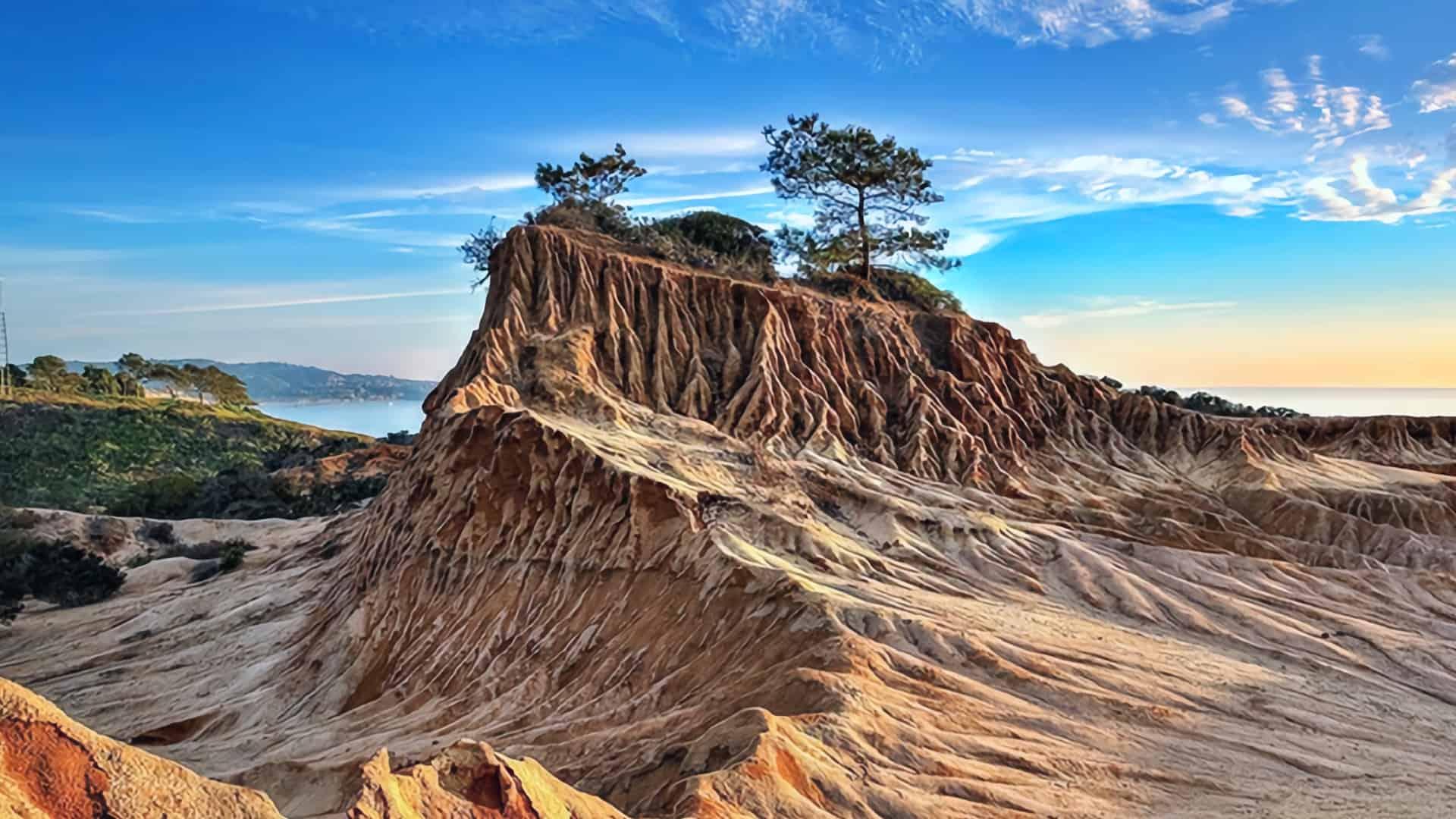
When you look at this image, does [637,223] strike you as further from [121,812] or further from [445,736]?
[121,812]

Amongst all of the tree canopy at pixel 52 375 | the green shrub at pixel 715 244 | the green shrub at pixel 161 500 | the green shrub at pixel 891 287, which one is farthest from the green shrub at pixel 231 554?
the tree canopy at pixel 52 375

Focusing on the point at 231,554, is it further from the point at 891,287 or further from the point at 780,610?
the point at 891,287

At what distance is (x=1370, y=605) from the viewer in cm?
2075

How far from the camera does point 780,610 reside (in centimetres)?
1454

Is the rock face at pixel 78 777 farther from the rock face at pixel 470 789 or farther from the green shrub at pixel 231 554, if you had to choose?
the green shrub at pixel 231 554

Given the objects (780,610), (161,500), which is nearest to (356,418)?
(161,500)

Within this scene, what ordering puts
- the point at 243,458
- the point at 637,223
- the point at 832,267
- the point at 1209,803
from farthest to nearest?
the point at 243,458
the point at 832,267
the point at 637,223
the point at 1209,803

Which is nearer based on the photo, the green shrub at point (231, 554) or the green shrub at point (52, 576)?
the green shrub at point (52, 576)

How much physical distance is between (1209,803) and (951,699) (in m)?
3.47

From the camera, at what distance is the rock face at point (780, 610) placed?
38.0ft

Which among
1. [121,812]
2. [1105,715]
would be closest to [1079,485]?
[1105,715]

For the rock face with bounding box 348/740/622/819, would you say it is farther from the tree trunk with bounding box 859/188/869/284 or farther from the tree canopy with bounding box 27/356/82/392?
the tree canopy with bounding box 27/356/82/392

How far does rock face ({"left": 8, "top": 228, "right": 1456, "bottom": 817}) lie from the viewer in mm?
11586

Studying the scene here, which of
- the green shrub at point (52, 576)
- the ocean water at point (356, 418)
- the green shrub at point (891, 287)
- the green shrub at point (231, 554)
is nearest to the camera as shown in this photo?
the green shrub at point (52, 576)
